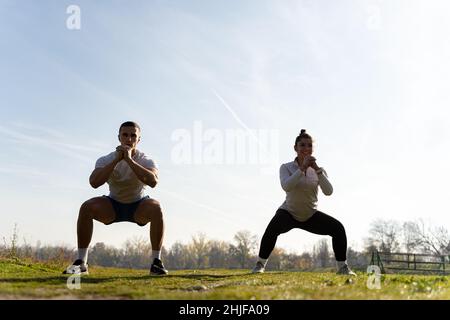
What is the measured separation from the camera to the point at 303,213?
8.39 meters

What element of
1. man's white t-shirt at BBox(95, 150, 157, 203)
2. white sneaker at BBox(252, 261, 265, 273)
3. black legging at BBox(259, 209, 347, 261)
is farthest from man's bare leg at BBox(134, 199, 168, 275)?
black legging at BBox(259, 209, 347, 261)

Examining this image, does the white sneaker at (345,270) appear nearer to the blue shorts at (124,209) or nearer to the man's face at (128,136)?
the blue shorts at (124,209)

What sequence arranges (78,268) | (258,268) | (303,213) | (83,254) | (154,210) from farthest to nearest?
(303,213)
(258,268)
(154,210)
(83,254)
(78,268)

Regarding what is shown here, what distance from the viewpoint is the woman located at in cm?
830

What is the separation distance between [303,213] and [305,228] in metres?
0.34

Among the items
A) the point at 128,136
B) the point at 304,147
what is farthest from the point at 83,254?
the point at 304,147

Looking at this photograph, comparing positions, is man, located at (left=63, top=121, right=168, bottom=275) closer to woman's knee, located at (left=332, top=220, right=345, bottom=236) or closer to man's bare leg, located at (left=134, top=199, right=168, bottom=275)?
man's bare leg, located at (left=134, top=199, right=168, bottom=275)

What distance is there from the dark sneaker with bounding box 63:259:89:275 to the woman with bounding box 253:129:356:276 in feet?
10.9

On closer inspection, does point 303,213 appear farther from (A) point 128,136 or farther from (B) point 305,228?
(A) point 128,136

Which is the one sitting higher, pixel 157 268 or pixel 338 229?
pixel 338 229

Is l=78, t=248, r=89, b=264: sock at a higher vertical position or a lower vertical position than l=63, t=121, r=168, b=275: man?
lower

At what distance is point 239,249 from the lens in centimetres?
6788
